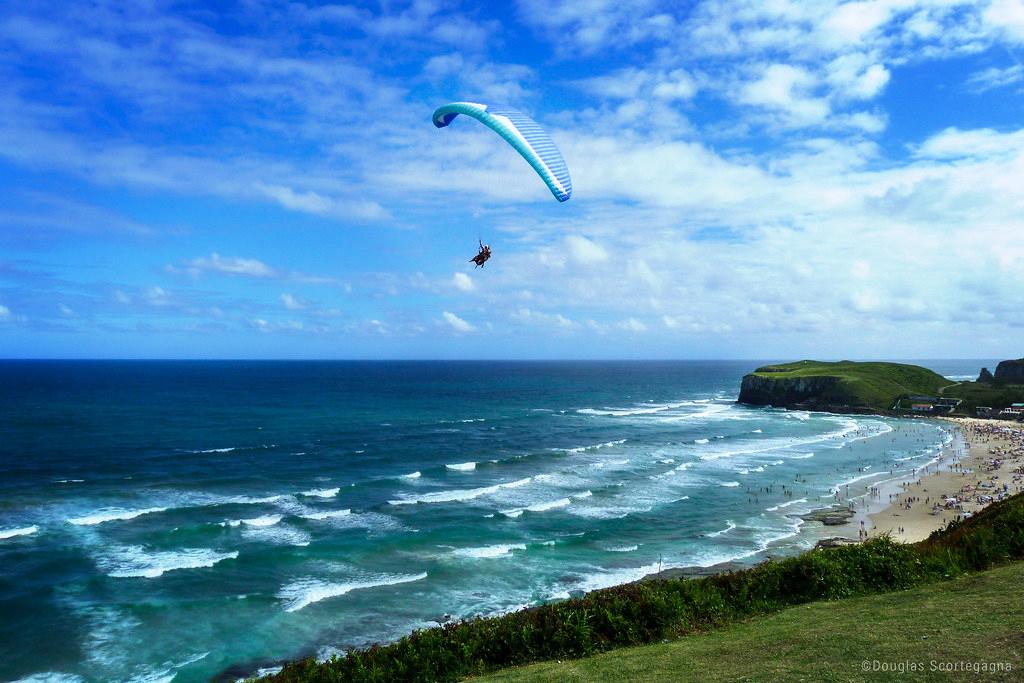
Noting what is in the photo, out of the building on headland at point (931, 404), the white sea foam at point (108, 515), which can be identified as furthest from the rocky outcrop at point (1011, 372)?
the white sea foam at point (108, 515)

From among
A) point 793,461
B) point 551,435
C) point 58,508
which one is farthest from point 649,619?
point 551,435

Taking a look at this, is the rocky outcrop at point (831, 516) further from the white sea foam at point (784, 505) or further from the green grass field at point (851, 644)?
the green grass field at point (851, 644)

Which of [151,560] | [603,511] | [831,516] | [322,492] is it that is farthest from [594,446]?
[151,560]

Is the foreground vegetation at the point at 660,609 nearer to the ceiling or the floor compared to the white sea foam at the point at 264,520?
nearer to the ceiling

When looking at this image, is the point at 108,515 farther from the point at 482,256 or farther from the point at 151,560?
the point at 482,256

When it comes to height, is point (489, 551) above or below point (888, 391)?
below

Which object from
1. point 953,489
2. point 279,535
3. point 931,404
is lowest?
point 279,535

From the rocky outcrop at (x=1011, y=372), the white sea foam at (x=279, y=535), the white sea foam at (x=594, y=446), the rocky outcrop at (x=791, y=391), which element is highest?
the rocky outcrop at (x=1011, y=372)

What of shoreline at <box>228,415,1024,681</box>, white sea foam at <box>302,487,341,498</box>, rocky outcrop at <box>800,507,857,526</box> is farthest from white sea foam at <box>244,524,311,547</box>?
rocky outcrop at <box>800,507,857,526</box>
